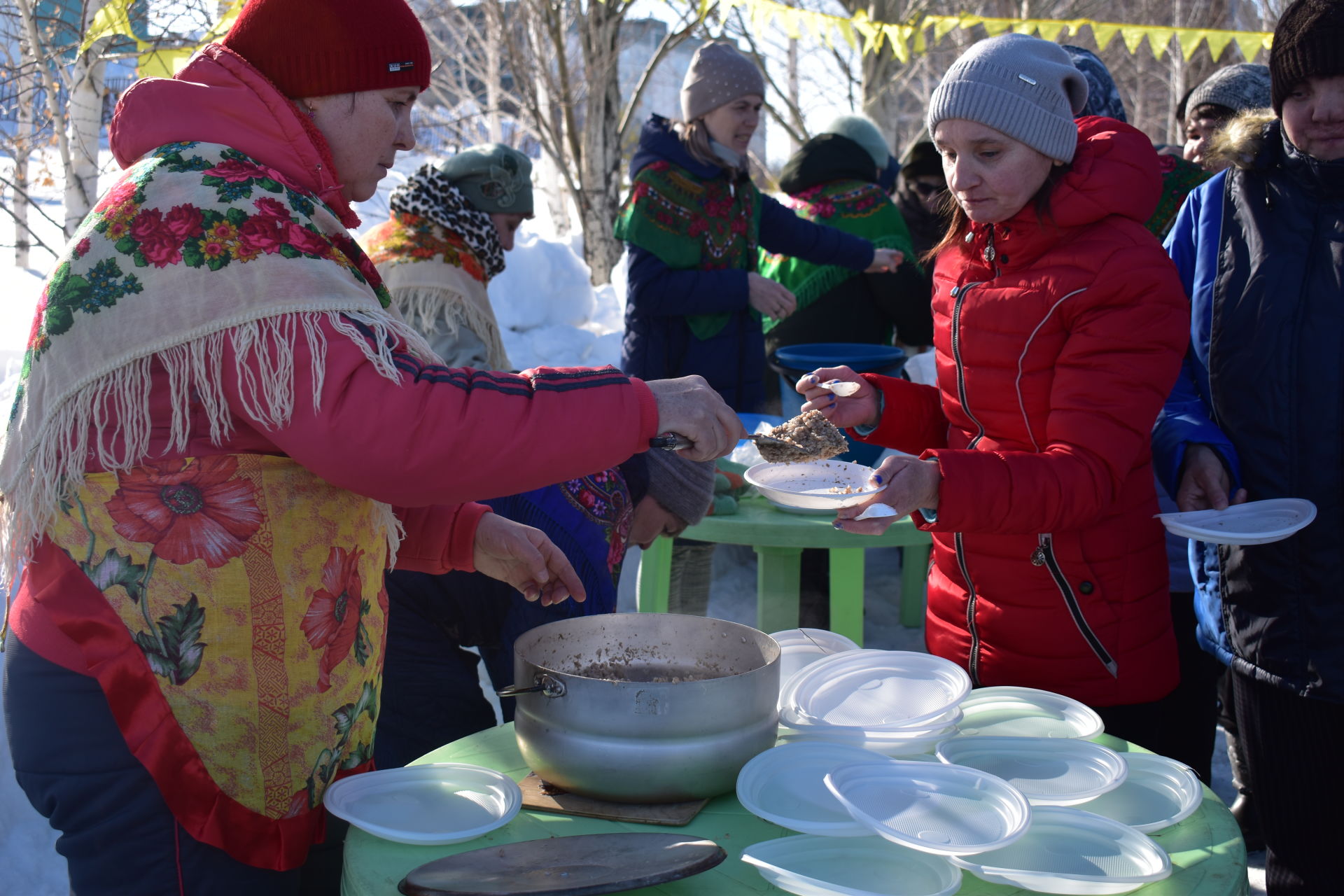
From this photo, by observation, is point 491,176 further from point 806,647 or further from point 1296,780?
point 1296,780

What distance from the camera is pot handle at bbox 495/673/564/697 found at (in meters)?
1.41

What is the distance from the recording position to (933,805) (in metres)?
1.35

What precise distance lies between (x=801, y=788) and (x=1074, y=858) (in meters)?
0.35

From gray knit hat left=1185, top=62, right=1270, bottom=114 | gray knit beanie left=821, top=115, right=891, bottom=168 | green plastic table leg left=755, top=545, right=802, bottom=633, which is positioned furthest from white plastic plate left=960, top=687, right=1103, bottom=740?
gray knit beanie left=821, top=115, right=891, bottom=168

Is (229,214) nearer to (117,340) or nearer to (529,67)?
(117,340)

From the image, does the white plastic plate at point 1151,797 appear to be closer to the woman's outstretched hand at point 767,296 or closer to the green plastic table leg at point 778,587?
the green plastic table leg at point 778,587

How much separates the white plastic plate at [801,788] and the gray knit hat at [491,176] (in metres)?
2.48

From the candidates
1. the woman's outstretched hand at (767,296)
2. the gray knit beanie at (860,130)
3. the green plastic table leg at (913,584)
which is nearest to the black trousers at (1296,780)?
the woman's outstretched hand at (767,296)

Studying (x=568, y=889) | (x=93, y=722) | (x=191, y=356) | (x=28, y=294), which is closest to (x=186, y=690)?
(x=93, y=722)

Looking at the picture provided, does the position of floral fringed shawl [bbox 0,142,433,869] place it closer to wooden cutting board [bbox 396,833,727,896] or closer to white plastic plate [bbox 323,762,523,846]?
white plastic plate [bbox 323,762,523,846]

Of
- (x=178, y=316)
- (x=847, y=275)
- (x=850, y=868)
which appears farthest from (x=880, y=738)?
(x=847, y=275)

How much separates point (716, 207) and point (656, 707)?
3121 mm

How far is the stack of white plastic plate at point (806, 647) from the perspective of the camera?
1.90 m

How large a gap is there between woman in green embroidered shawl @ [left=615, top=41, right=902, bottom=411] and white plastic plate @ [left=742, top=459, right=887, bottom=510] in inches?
42.5
